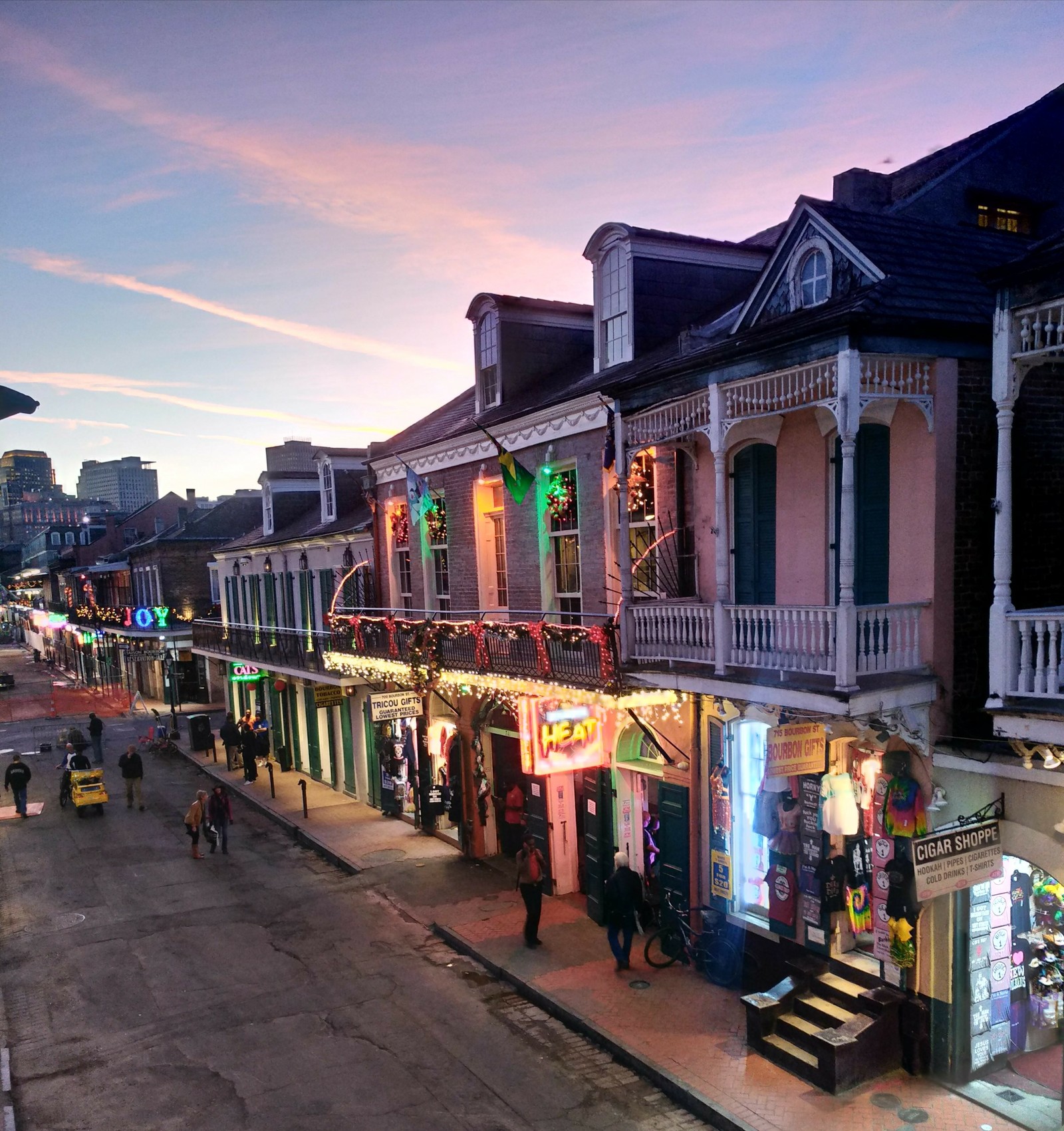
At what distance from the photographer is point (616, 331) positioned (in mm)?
14453

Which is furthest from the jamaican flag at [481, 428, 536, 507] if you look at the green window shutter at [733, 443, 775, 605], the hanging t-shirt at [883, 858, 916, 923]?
the hanging t-shirt at [883, 858, 916, 923]

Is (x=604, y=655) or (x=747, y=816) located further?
(x=604, y=655)

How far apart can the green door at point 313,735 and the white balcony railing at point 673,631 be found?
16.3 meters

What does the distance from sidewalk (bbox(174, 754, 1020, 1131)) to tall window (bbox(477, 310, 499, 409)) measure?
30.3 feet

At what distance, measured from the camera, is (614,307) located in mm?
14375

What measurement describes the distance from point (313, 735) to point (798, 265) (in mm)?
20399

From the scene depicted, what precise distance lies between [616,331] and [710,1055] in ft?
34.0

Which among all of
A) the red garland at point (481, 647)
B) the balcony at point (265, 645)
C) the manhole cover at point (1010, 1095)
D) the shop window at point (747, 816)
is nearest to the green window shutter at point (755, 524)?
the shop window at point (747, 816)

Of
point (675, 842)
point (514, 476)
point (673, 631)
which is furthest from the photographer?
point (514, 476)

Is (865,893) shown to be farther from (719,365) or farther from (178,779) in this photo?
(178,779)

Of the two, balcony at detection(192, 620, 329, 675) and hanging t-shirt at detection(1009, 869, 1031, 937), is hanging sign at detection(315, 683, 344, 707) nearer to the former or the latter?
balcony at detection(192, 620, 329, 675)

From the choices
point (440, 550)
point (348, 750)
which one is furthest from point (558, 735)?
point (348, 750)

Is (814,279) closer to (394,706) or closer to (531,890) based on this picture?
(531,890)

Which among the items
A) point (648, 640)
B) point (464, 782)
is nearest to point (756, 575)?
point (648, 640)
